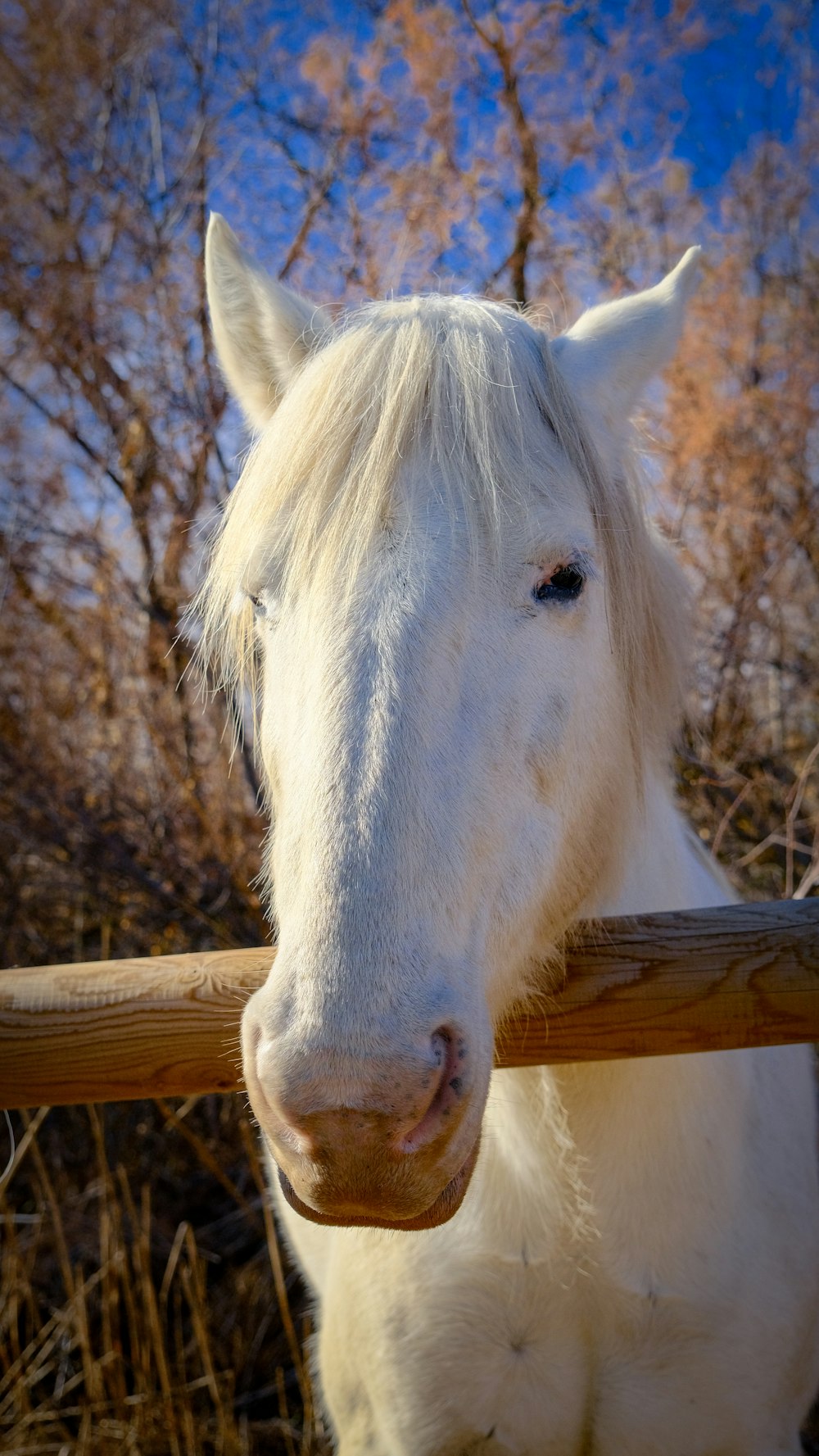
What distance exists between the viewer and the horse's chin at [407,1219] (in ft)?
3.51

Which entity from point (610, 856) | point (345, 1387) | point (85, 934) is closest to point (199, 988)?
point (610, 856)

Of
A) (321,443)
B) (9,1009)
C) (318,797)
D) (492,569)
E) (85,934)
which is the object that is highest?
(321,443)

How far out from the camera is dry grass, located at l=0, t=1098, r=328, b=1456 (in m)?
3.04

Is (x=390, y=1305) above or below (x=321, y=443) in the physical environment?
below

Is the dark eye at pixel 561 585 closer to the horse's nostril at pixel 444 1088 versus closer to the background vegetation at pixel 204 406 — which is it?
the horse's nostril at pixel 444 1088

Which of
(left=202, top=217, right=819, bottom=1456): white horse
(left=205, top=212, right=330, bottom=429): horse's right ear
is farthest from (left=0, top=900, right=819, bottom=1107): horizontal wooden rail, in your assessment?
(left=205, top=212, right=330, bottom=429): horse's right ear

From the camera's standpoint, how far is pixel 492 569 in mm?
1331

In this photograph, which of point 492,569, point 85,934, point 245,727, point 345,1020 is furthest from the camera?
point 85,934

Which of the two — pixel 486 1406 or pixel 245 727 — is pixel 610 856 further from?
pixel 245 727

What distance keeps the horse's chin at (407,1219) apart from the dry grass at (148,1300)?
1.86m

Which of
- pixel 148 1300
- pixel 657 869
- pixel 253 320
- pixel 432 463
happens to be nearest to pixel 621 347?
pixel 432 463

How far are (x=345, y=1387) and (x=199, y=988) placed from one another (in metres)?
1.12

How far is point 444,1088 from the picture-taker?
3.43 feet

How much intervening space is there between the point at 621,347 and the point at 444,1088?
1.39m
